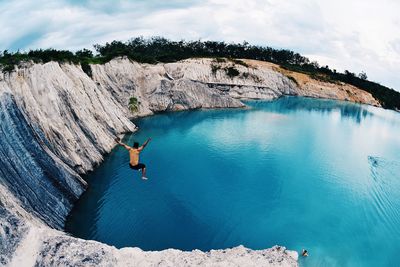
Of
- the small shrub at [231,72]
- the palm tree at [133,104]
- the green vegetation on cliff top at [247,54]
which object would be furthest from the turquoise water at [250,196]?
the green vegetation on cliff top at [247,54]

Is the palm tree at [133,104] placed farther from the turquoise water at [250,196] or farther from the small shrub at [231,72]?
the small shrub at [231,72]

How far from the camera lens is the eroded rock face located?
46.7ft

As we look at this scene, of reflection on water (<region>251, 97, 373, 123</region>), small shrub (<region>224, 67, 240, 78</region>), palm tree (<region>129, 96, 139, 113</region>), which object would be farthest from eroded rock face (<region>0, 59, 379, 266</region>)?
reflection on water (<region>251, 97, 373, 123</region>)

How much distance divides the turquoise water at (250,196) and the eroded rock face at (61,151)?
7.89ft

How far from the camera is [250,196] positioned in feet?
92.9

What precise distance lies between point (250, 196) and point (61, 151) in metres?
16.4

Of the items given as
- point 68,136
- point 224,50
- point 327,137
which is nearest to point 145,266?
point 68,136

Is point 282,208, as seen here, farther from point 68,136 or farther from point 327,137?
point 327,137

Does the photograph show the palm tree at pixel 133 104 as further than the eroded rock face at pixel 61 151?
Yes

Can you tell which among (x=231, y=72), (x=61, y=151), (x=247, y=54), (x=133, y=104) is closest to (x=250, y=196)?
(x=61, y=151)

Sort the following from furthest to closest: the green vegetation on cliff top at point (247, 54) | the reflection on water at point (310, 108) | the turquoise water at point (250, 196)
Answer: the green vegetation on cliff top at point (247, 54)
the reflection on water at point (310, 108)
the turquoise water at point (250, 196)

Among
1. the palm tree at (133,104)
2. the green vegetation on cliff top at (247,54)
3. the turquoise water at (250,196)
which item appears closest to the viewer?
the turquoise water at (250,196)

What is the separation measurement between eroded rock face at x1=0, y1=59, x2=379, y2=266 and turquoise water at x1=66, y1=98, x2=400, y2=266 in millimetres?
2404

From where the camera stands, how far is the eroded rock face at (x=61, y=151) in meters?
14.2
